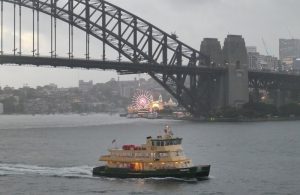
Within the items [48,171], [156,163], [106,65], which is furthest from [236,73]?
[156,163]

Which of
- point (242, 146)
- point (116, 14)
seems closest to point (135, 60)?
point (116, 14)

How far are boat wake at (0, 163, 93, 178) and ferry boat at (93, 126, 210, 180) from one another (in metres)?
2.27

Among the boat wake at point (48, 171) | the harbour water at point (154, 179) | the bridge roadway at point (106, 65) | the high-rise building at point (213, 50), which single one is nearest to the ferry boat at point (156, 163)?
the harbour water at point (154, 179)

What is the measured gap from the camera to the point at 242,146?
71.1 metres

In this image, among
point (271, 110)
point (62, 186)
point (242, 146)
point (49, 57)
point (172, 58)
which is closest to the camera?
point (62, 186)

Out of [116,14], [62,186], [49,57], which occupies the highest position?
[116,14]

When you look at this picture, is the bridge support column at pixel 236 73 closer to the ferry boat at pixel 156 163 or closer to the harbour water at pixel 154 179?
the harbour water at pixel 154 179

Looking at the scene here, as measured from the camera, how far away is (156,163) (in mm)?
45562

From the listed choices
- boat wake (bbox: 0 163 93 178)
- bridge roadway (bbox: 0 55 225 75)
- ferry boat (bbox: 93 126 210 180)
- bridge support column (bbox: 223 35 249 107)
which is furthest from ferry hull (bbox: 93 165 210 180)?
bridge support column (bbox: 223 35 249 107)

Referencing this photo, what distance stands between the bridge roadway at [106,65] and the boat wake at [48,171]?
49.5 meters

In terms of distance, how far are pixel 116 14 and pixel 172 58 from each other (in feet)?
46.4

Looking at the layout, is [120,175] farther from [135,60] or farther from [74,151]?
[135,60]

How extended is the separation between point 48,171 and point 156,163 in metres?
8.28

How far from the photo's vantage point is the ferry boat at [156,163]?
148ft
